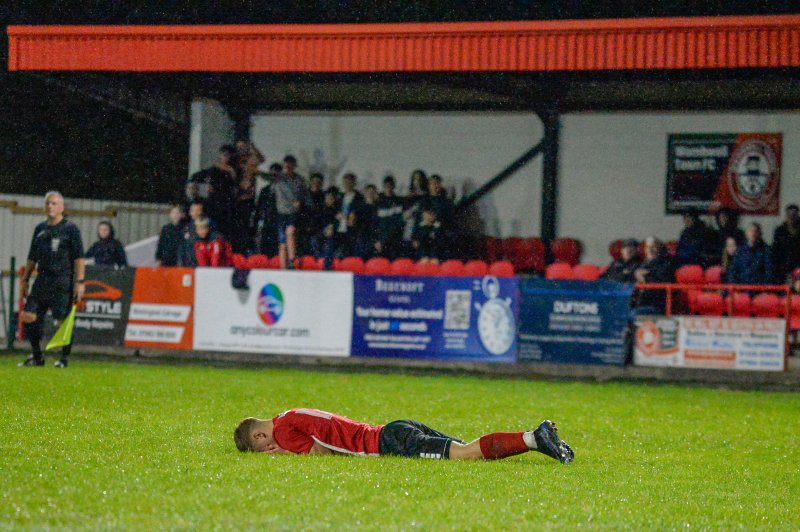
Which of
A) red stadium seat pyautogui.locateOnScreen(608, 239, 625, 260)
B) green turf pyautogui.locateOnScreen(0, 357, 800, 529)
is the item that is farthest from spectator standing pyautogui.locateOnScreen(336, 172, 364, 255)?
green turf pyautogui.locateOnScreen(0, 357, 800, 529)

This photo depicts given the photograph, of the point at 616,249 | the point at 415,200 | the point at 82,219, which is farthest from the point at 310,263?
the point at 616,249

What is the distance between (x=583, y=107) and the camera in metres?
21.8

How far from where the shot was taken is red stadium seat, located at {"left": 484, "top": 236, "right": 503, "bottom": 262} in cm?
2122

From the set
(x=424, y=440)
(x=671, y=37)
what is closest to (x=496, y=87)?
(x=671, y=37)

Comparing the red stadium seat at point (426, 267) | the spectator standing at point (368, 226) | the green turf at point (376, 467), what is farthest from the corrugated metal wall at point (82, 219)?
the green turf at point (376, 467)

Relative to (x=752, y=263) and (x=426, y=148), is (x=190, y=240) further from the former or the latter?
(x=752, y=263)

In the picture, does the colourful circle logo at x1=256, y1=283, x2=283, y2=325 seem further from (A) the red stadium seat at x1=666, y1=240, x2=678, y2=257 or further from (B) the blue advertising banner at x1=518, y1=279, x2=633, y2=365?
(A) the red stadium seat at x1=666, y1=240, x2=678, y2=257

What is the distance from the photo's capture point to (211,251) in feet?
57.9

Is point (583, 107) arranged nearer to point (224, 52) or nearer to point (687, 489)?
point (224, 52)

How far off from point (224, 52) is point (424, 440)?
12.9 metres

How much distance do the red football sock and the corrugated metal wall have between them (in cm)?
1422

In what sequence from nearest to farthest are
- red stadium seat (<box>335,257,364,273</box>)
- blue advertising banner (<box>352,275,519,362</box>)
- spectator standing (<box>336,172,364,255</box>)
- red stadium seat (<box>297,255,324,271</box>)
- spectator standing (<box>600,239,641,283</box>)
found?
1. blue advertising banner (<box>352,275,519,362</box>)
2. spectator standing (<box>600,239,641,283</box>)
3. red stadium seat (<box>335,257,364,273</box>)
4. red stadium seat (<box>297,255,324,271</box>)
5. spectator standing (<box>336,172,364,255</box>)

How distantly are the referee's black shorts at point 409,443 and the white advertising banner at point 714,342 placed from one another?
880 cm

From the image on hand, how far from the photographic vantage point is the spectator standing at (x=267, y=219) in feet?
65.4
